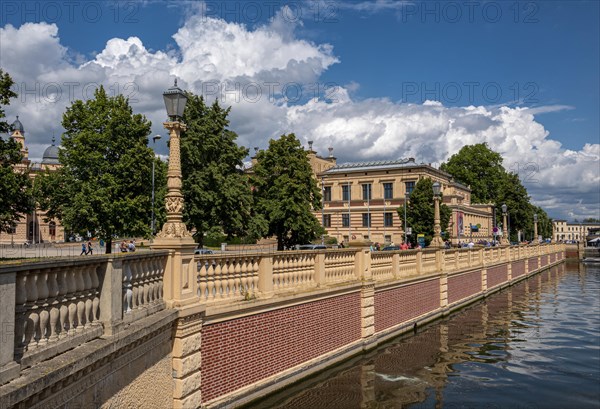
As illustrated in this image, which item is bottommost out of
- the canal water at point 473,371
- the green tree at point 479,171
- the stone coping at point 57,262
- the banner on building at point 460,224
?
the canal water at point 473,371

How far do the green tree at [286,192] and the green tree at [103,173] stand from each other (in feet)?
39.5

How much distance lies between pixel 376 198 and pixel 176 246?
65.1 metres

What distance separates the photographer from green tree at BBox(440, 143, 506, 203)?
93.4 metres

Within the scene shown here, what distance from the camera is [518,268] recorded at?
→ 4344 centimetres

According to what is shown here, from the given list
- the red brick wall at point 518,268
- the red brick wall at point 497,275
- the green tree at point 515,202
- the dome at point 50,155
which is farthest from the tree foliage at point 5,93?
the green tree at point 515,202

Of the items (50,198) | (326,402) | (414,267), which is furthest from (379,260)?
(50,198)

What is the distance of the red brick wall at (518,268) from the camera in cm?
4127

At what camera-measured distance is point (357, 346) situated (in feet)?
49.1

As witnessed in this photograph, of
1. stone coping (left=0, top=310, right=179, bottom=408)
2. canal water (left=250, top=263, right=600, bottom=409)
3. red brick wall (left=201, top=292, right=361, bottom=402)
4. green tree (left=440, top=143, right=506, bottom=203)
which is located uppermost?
green tree (left=440, top=143, right=506, bottom=203)

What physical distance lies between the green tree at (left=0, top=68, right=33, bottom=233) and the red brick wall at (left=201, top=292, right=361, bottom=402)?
20489 mm

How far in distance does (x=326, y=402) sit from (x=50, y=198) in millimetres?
29093

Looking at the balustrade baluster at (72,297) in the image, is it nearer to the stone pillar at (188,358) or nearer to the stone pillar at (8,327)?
the stone pillar at (8,327)

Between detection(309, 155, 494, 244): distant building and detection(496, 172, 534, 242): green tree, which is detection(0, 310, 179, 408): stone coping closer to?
detection(309, 155, 494, 244): distant building

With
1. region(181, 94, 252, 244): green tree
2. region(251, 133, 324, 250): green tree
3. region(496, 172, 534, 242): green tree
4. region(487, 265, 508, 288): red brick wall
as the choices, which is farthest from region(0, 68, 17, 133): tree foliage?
region(496, 172, 534, 242): green tree
